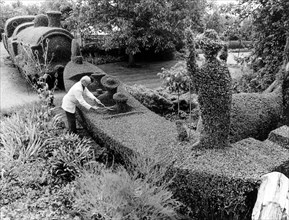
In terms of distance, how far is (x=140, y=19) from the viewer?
14.8m

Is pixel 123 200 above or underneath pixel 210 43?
underneath

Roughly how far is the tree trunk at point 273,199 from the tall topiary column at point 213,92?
45.1 inches

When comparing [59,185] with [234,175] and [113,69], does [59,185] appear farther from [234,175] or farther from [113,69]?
[113,69]

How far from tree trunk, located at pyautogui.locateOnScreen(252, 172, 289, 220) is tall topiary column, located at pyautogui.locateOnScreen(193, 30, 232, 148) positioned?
1.15 meters

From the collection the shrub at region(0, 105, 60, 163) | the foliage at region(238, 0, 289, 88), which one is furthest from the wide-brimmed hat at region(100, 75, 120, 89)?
the foliage at region(238, 0, 289, 88)

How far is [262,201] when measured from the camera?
149 inches

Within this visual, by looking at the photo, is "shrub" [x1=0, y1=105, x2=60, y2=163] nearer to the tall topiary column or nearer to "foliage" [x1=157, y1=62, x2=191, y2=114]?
the tall topiary column

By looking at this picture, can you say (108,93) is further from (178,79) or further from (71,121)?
(178,79)

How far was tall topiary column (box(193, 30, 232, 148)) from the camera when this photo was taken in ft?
16.0

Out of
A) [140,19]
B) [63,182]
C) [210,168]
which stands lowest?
[63,182]

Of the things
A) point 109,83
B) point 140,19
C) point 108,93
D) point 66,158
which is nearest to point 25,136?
point 66,158

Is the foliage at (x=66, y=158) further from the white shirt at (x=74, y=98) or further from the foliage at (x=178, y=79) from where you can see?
the foliage at (x=178, y=79)

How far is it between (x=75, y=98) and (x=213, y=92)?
3.51m

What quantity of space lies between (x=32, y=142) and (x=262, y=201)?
479 cm
